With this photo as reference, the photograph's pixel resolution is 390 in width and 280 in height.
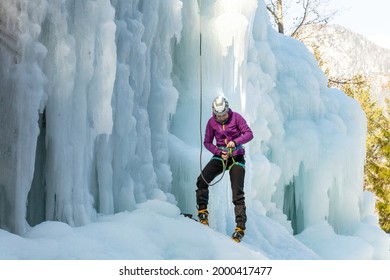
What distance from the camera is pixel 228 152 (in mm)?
5672

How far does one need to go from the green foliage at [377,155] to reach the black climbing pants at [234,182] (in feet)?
45.4

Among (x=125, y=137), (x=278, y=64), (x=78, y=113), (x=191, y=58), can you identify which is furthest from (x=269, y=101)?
(x=78, y=113)

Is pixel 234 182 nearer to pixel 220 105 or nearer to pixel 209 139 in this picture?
pixel 209 139

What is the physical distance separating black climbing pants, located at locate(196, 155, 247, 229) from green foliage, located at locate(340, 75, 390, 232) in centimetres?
1384

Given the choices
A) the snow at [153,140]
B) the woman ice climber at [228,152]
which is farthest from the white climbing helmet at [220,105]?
the snow at [153,140]

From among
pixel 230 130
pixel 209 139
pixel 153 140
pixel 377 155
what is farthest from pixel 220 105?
pixel 377 155

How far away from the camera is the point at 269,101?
32.2ft

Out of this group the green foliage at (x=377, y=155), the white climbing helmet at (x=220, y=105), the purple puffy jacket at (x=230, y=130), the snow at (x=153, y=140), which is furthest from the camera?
the green foliage at (x=377, y=155)

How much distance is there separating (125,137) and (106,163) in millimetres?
413

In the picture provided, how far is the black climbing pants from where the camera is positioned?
5675 millimetres

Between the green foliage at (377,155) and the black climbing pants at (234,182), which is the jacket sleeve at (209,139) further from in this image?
the green foliage at (377,155)

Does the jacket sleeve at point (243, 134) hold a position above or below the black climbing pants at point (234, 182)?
above

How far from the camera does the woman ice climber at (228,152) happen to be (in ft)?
18.5

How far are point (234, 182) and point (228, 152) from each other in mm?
298
